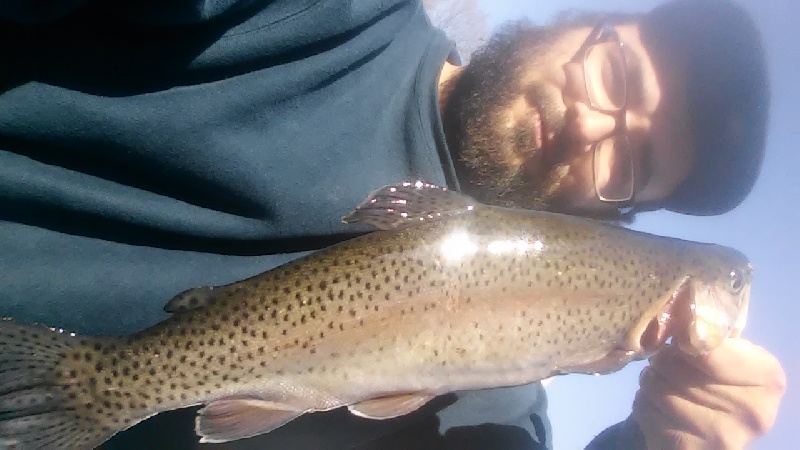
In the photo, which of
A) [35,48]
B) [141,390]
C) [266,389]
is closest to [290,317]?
[266,389]

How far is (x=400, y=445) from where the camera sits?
A: 1908 mm

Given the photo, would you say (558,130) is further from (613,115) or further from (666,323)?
(666,323)

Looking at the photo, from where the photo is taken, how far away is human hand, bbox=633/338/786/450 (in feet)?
5.12

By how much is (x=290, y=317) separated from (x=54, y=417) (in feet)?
2.10

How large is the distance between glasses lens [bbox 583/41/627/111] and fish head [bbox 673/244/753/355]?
799mm

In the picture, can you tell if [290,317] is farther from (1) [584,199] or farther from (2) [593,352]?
(1) [584,199]

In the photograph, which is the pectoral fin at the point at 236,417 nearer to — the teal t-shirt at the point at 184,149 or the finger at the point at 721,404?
the teal t-shirt at the point at 184,149

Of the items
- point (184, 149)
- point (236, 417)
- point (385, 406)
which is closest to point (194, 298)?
point (236, 417)

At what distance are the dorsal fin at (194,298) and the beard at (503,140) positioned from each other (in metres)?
1.13

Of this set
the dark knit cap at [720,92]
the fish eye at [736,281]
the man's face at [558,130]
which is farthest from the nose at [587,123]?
the fish eye at [736,281]

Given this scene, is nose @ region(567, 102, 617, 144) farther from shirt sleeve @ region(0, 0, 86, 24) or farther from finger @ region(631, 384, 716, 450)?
shirt sleeve @ region(0, 0, 86, 24)

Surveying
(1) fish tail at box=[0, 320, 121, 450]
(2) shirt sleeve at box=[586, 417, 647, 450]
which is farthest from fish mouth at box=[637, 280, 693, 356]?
(1) fish tail at box=[0, 320, 121, 450]

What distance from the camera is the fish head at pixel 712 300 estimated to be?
1.49 meters

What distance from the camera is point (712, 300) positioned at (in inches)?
60.8
